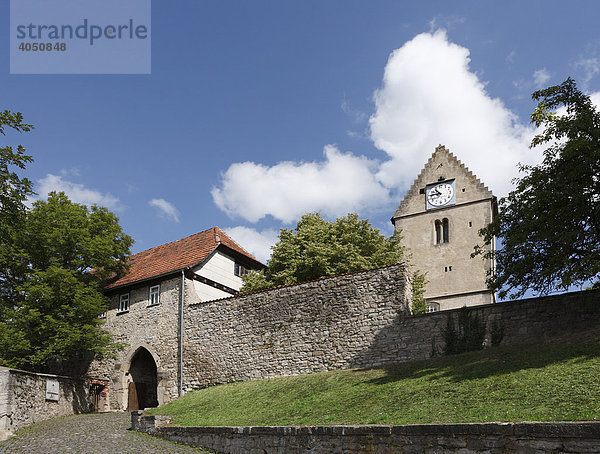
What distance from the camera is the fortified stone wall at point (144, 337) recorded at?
2305 centimetres

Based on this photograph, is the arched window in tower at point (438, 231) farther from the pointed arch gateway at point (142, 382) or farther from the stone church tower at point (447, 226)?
the pointed arch gateway at point (142, 382)

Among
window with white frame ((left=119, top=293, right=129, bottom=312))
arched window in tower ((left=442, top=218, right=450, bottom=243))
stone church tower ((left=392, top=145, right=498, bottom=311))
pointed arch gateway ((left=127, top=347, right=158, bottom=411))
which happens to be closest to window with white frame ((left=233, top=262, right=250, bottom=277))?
window with white frame ((left=119, top=293, right=129, bottom=312))

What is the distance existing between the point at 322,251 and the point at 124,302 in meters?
9.87

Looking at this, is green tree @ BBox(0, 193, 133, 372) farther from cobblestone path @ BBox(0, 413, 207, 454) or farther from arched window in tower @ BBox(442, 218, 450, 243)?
arched window in tower @ BBox(442, 218, 450, 243)

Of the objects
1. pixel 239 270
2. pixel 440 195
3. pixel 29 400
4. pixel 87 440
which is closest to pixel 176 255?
pixel 239 270

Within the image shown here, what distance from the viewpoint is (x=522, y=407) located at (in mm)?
9156

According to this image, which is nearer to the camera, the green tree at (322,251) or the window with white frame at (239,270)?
the green tree at (322,251)

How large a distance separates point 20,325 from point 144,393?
20.8 feet

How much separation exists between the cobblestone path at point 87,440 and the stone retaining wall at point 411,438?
1380mm

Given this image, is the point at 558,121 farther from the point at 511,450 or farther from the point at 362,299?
the point at 511,450

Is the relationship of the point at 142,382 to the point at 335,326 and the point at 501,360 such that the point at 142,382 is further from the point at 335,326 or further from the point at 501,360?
the point at 501,360

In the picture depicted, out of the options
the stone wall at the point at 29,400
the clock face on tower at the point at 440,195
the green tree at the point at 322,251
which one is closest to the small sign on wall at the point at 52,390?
the stone wall at the point at 29,400

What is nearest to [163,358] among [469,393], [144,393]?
[144,393]

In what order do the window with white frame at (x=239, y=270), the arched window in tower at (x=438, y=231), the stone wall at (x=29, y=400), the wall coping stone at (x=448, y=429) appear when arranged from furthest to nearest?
the arched window in tower at (x=438, y=231)
the window with white frame at (x=239, y=270)
the stone wall at (x=29, y=400)
the wall coping stone at (x=448, y=429)
